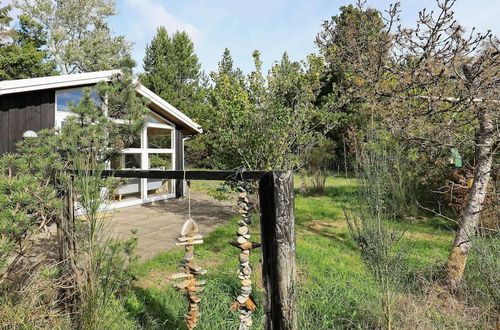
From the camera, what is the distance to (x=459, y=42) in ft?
9.07

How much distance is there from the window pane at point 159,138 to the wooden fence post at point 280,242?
30.9 feet

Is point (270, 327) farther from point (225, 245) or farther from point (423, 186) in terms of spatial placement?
point (423, 186)

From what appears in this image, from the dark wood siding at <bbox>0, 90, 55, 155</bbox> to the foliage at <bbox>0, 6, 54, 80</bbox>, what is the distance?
1334 cm

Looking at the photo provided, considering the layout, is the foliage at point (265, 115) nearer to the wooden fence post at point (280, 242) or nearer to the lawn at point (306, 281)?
the lawn at point (306, 281)

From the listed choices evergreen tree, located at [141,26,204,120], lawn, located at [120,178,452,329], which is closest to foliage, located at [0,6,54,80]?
evergreen tree, located at [141,26,204,120]

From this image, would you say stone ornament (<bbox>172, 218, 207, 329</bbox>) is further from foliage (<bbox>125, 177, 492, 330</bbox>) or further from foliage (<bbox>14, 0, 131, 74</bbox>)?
foliage (<bbox>14, 0, 131, 74</bbox>)

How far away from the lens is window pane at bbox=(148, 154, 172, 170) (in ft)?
Result: 33.2

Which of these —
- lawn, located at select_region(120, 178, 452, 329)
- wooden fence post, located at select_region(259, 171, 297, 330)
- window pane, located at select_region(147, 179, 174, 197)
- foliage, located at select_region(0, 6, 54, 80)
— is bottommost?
lawn, located at select_region(120, 178, 452, 329)

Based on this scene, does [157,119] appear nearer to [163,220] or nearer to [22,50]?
[163,220]

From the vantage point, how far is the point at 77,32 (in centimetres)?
2366

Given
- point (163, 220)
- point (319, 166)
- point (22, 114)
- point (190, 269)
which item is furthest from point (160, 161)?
point (190, 269)

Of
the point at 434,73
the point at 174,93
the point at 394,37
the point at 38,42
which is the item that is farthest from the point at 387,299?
the point at 38,42

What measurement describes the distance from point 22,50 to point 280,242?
2340 centimetres

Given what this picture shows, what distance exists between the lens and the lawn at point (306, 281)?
2.51 m
